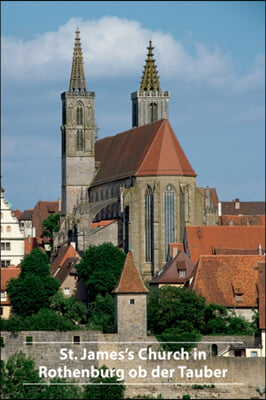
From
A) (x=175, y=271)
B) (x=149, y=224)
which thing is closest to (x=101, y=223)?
(x=149, y=224)

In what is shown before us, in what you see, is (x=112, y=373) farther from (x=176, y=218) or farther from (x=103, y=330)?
(x=176, y=218)

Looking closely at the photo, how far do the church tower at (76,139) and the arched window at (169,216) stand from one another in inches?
667

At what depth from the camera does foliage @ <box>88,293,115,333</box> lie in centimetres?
8556

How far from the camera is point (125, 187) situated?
Answer: 4936 inches

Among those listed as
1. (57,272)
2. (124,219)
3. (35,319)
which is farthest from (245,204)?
(35,319)

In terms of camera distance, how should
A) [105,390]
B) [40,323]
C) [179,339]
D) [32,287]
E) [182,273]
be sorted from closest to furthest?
[105,390] < [179,339] < [40,323] < [32,287] < [182,273]

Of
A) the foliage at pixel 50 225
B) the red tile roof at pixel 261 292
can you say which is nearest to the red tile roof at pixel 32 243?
the foliage at pixel 50 225

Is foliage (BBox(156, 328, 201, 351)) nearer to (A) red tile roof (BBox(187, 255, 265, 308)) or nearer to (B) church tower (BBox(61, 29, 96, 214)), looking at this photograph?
(A) red tile roof (BBox(187, 255, 265, 308))

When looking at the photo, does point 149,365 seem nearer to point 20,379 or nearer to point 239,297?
point 20,379

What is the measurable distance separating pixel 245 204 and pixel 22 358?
88018 millimetres

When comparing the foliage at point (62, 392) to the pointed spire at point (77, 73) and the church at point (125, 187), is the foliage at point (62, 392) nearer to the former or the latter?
the church at point (125, 187)

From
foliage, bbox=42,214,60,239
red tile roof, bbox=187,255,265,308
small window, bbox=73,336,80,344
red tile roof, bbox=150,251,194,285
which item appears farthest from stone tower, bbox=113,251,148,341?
foliage, bbox=42,214,60,239

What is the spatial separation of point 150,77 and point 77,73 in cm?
1535

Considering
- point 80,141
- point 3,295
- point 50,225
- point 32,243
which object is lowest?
point 3,295
